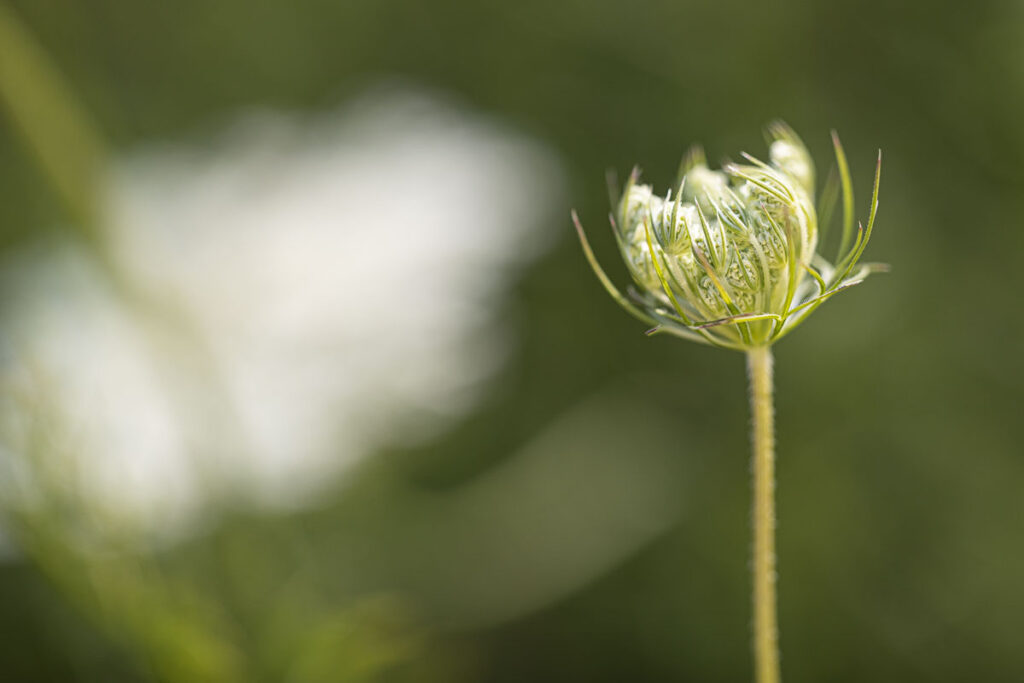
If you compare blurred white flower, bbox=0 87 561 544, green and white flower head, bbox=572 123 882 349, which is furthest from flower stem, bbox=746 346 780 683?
blurred white flower, bbox=0 87 561 544

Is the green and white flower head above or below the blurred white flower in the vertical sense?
below

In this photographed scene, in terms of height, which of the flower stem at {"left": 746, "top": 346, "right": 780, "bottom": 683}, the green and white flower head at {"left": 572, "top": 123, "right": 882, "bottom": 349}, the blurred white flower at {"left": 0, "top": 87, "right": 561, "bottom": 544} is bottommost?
the flower stem at {"left": 746, "top": 346, "right": 780, "bottom": 683}

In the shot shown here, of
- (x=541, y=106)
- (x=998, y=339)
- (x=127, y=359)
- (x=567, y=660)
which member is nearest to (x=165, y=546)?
(x=127, y=359)

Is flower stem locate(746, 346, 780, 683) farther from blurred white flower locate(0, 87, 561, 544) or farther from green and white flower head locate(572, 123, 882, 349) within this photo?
blurred white flower locate(0, 87, 561, 544)

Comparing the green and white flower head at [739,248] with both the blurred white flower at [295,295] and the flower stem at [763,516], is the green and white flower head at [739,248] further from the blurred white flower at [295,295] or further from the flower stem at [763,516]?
the blurred white flower at [295,295]

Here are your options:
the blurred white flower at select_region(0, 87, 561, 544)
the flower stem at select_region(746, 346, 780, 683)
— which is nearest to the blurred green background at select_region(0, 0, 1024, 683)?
the blurred white flower at select_region(0, 87, 561, 544)

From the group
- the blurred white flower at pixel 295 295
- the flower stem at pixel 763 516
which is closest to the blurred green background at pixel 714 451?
the blurred white flower at pixel 295 295

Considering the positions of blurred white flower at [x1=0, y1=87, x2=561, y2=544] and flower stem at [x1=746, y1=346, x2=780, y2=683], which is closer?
flower stem at [x1=746, y1=346, x2=780, y2=683]
